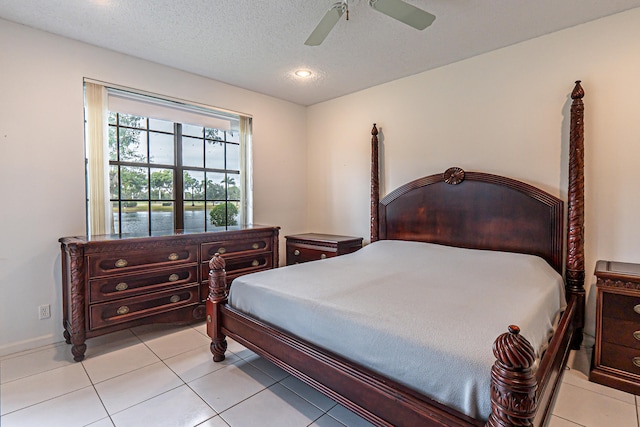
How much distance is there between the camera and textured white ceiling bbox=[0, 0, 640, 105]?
218 cm

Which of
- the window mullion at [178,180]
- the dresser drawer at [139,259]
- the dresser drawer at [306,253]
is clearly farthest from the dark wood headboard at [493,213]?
the window mullion at [178,180]

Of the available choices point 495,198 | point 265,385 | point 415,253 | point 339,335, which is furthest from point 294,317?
point 495,198

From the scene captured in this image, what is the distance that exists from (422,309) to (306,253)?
2446 millimetres

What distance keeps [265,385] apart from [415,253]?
164 centimetres

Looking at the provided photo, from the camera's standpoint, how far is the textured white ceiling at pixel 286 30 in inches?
85.7

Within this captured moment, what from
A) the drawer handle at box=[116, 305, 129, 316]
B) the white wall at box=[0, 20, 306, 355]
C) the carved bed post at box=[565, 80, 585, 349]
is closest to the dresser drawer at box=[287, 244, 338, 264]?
the drawer handle at box=[116, 305, 129, 316]

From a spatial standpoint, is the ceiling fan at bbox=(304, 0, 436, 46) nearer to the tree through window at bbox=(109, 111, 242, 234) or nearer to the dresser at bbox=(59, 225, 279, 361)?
the dresser at bbox=(59, 225, 279, 361)

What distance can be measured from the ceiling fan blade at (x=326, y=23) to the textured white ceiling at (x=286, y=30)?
10.2 inches

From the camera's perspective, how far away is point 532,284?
1.99m

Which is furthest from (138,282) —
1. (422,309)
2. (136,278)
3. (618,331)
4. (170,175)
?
(618,331)

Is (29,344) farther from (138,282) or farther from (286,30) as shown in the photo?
(286,30)

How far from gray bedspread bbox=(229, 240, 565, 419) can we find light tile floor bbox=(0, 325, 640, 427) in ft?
1.46

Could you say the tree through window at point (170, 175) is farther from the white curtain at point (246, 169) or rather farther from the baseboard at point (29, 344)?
the baseboard at point (29, 344)

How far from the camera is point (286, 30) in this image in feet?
8.16
